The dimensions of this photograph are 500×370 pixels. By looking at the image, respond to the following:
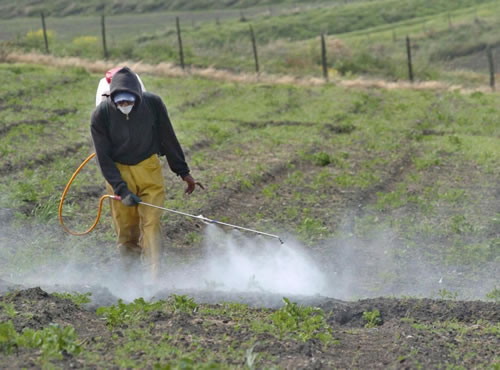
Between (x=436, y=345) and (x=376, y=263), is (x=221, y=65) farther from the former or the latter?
(x=436, y=345)

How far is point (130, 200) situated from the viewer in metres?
8.28

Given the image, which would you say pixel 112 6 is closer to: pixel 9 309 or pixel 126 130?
pixel 126 130

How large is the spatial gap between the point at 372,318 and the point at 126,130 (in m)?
2.75

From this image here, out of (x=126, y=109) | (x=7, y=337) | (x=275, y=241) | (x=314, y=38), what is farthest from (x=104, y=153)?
(x=314, y=38)

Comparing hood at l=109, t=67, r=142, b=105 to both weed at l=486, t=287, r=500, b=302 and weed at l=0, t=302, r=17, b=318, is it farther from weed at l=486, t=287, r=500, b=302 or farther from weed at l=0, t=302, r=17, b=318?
weed at l=486, t=287, r=500, b=302

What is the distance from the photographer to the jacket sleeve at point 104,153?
8273mm

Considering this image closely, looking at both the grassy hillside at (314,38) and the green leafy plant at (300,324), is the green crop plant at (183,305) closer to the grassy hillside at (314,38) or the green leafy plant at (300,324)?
the green leafy plant at (300,324)

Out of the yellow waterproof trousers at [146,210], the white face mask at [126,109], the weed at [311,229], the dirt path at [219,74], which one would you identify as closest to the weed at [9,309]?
the yellow waterproof trousers at [146,210]

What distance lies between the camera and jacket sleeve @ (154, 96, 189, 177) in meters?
8.50

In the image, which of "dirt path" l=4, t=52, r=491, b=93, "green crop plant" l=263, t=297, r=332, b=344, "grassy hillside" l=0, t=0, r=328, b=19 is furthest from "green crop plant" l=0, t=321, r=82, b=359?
"grassy hillside" l=0, t=0, r=328, b=19

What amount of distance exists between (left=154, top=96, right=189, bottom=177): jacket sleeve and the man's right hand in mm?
622

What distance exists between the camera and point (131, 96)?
26.5 feet

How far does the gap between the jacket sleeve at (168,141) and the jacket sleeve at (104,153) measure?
51 cm

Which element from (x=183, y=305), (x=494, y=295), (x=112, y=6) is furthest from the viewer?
(x=112, y=6)
